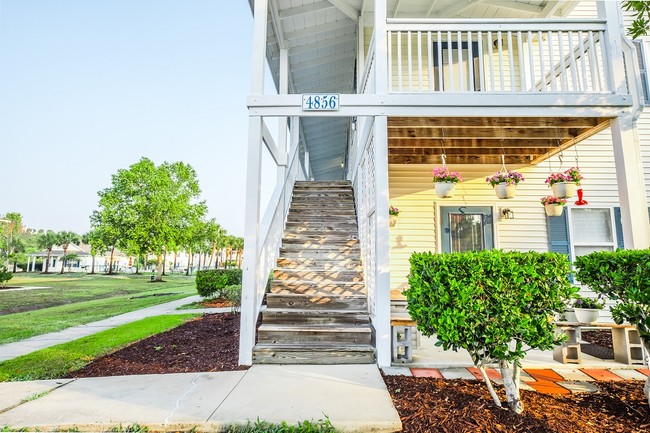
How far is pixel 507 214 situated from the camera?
19.8 ft

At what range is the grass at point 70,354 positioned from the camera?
3.45 m

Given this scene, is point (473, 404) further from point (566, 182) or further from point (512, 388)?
point (566, 182)

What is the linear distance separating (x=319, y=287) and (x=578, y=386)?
2914mm

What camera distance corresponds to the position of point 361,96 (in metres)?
3.98

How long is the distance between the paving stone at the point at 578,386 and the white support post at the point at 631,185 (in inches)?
66.0

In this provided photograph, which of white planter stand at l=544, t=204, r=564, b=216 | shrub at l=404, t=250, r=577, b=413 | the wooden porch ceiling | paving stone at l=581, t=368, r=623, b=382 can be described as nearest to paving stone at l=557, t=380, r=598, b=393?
paving stone at l=581, t=368, r=623, b=382

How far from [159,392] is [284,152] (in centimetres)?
482

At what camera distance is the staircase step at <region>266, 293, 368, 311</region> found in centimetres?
427

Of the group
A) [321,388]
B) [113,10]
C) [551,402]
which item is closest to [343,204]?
[321,388]

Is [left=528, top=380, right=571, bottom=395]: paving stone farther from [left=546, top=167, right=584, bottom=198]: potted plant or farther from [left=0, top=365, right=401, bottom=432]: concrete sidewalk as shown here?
[left=546, top=167, right=584, bottom=198]: potted plant

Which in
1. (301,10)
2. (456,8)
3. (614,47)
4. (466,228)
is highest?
(456,8)

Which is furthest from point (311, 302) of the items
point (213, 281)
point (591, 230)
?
point (213, 281)

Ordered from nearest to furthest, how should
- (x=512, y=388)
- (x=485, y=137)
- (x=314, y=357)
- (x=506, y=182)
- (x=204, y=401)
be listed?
(x=512, y=388) < (x=204, y=401) < (x=314, y=357) < (x=506, y=182) < (x=485, y=137)

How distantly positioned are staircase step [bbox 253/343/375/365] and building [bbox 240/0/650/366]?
127mm
